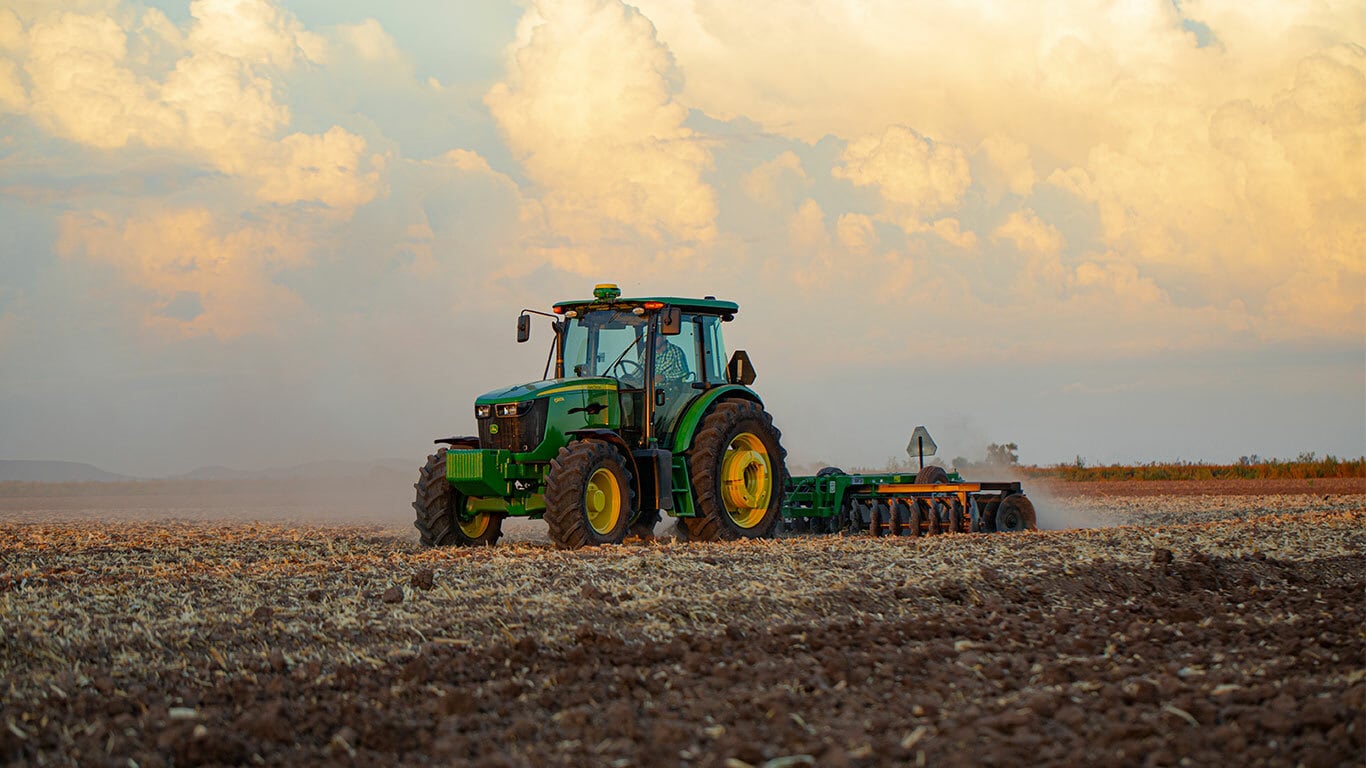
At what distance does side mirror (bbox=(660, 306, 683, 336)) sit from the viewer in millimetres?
13750

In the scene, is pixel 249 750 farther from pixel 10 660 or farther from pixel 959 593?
pixel 959 593

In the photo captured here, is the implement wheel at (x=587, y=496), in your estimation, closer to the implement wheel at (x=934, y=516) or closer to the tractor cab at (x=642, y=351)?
the tractor cab at (x=642, y=351)

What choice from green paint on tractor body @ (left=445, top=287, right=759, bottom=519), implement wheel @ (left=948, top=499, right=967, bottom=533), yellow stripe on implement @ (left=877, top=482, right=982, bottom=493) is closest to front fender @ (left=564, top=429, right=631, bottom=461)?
green paint on tractor body @ (left=445, top=287, right=759, bottom=519)

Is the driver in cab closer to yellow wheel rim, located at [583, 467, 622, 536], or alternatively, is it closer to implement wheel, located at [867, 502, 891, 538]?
yellow wheel rim, located at [583, 467, 622, 536]

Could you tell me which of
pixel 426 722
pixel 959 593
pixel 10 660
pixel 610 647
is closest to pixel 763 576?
pixel 959 593

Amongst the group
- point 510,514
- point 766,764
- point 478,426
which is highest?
point 478,426

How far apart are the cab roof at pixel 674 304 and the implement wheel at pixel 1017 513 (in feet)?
14.6

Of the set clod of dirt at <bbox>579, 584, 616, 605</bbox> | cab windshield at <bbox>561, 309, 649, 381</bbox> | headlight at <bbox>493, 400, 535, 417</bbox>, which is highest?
cab windshield at <bbox>561, 309, 649, 381</bbox>

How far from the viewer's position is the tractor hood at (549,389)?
1378 centimetres

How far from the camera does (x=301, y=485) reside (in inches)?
1978

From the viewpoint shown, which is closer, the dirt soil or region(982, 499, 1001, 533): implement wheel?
the dirt soil

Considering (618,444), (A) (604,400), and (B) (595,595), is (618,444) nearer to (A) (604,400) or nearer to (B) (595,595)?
(A) (604,400)

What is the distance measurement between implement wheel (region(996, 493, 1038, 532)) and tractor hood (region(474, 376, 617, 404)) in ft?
18.2

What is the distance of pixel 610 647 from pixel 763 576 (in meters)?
3.00
